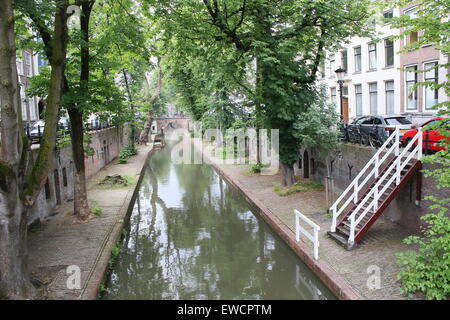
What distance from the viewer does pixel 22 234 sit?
7.48 metres

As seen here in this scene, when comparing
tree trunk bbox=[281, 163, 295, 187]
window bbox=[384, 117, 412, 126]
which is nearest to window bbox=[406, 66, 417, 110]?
window bbox=[384, 117, 412, 126]

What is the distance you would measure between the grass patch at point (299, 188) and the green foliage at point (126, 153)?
1663 cm

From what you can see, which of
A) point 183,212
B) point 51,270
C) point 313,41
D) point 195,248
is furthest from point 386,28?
point 51,270

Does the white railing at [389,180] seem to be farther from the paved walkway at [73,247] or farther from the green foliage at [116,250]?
the green foliage at [116,250]

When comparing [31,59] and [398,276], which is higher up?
[31,59]

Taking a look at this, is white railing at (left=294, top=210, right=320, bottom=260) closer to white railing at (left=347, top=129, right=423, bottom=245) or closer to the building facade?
white railing at (left=347, top=129, right=423, bottom=245)

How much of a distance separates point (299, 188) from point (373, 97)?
1454 cm

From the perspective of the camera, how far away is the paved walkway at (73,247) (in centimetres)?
823

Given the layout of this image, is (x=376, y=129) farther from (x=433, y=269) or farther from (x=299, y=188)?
(x=433, y=269)

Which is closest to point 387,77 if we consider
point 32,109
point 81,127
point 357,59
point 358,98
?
point 358,98

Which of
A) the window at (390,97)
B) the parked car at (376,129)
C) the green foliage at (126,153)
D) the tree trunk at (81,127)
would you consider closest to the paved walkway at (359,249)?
the parked car at (376,129)
